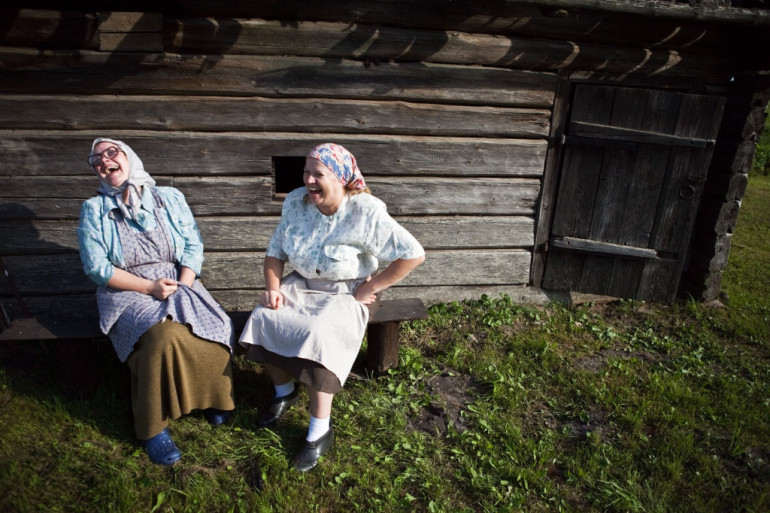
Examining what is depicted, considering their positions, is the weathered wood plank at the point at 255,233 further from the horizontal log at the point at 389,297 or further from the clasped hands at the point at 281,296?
the clasped hands at the point at 281,296

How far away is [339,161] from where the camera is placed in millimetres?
2664

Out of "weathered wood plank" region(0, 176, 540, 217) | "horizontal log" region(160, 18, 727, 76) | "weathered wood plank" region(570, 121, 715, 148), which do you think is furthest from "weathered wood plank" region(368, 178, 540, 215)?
"horizontal log" region(160, 18, 727, 76)

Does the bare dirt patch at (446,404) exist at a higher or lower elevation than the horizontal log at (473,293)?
lower

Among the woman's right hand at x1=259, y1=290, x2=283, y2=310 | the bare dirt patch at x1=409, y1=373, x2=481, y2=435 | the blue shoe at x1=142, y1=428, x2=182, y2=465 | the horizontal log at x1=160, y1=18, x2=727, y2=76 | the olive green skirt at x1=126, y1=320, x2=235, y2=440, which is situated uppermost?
the horizontal log at x1=160, y1=18, x2=727, y2=76

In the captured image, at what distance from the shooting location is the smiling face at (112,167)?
2.75 m

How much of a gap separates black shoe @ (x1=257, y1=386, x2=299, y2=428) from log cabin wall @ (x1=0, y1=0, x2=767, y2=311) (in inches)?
52.0

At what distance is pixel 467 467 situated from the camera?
8.84 feet

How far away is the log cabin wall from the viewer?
3303mm

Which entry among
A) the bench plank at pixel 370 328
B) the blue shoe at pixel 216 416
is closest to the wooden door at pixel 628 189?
the bench plank at pixel 370 328

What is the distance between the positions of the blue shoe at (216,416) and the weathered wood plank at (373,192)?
1.55m

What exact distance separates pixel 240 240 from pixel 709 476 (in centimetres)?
344

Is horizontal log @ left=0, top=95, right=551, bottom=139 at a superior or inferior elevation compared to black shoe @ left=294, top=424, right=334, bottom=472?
superior

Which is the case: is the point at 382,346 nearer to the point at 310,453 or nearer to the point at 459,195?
the point at 310,453

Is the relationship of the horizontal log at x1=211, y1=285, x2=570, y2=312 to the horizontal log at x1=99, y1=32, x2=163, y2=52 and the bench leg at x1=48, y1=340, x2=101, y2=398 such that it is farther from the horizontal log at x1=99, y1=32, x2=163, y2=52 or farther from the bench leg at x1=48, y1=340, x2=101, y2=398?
the horizontal log at x1=99, y1=32, x2=163, y2=52
